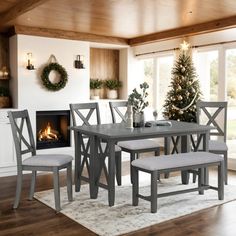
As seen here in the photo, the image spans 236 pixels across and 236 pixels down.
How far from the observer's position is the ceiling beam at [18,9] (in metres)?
4.64

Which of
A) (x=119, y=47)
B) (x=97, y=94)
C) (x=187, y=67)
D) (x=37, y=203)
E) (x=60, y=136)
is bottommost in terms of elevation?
(x=37, y=203)

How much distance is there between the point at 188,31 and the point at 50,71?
2574 millimetres

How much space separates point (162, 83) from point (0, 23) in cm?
364

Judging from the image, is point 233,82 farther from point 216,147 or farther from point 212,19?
point 216,147

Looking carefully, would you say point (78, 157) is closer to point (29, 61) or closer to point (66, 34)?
point (29, 61)

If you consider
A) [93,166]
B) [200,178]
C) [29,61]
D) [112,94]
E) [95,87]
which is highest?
[29,61]

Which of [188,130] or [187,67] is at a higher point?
[187,67]

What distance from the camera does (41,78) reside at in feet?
21.0

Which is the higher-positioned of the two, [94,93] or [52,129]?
[94,93]

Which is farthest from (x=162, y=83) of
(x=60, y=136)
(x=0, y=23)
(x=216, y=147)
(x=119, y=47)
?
(x=0, y=23)

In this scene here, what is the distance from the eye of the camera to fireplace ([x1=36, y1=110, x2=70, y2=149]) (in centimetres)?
652

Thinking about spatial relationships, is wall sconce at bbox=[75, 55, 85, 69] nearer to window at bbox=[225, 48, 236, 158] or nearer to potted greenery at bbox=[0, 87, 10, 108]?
potted greenery at bbox=[0, 87, 10, 108]

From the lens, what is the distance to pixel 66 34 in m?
6.69

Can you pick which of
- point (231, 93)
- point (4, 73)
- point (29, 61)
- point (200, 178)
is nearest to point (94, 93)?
point (29, 61)
